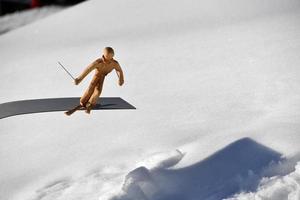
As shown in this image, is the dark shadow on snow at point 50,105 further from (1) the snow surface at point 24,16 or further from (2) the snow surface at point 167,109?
(1) the snow surface at point 24,16

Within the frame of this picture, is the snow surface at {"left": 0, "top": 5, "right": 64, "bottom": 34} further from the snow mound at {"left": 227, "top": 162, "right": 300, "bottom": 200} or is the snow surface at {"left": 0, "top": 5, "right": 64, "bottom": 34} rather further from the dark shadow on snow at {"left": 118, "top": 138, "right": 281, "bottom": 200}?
the snow mound at {"left": 227, "top": 162, "right": 300, "bottom": 200}

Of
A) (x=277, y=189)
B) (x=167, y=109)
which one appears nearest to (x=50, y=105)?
(x=167, y=109)

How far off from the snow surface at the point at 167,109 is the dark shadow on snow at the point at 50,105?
3.6 inches

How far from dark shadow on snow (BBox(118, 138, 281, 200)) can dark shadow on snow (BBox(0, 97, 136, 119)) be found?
118 cm

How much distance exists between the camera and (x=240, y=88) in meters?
4.60

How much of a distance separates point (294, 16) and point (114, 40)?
2.35m

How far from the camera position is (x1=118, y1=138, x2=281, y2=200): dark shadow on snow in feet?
10.8

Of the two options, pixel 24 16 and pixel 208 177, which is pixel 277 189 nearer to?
pixel 208 177

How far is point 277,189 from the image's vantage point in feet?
10.4

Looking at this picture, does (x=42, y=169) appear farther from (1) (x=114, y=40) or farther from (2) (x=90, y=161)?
(1) (x=114, y=40)

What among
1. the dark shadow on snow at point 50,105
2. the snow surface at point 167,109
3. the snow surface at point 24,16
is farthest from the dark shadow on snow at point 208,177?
the snow surface at point 24,16

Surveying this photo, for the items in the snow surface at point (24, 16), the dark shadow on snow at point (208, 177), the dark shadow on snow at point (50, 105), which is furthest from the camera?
the snow surface at point (24, 16)

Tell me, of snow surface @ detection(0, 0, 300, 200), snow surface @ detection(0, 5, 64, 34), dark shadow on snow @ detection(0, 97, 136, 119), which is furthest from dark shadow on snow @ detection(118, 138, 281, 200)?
snow surface @ detection(0, 5, 64, 34)

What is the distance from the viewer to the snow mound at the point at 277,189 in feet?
10.3
